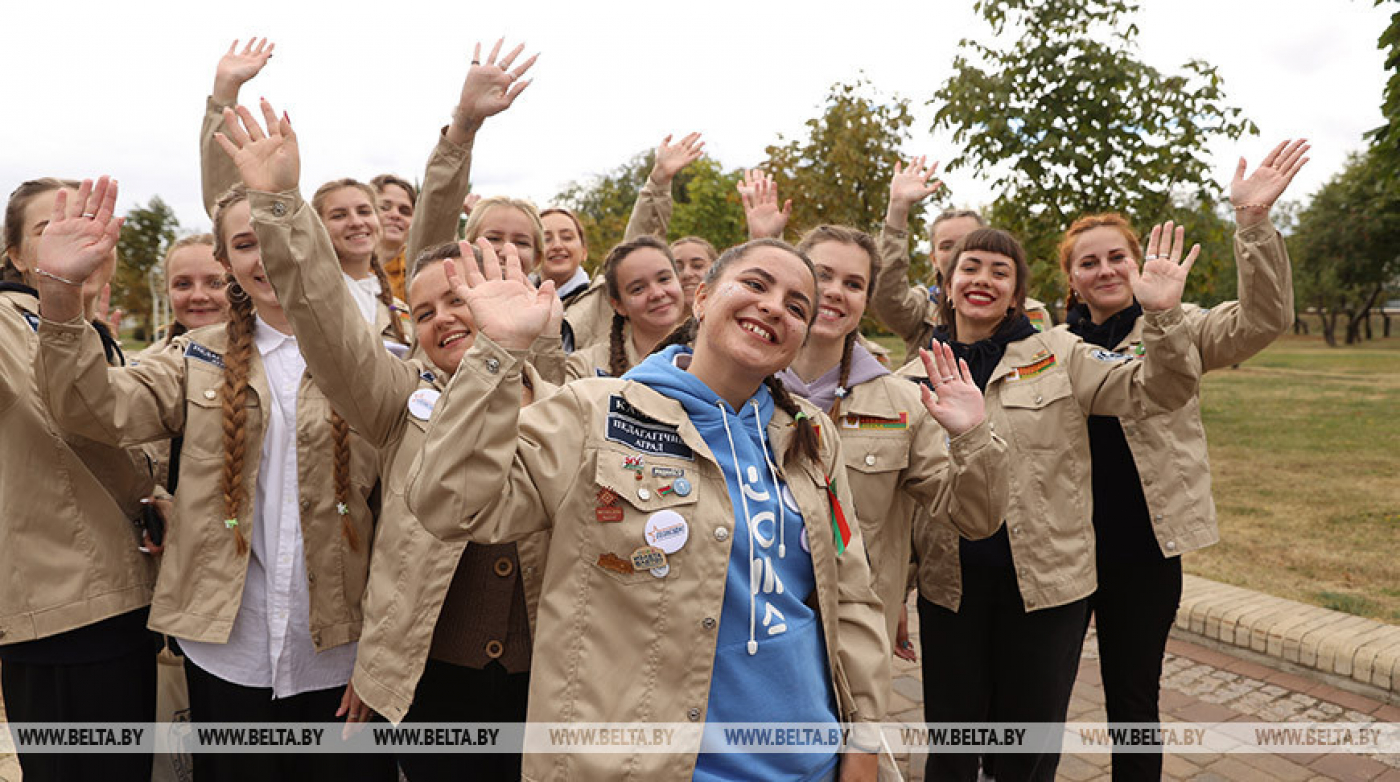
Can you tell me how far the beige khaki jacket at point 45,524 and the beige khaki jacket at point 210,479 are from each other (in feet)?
0.51

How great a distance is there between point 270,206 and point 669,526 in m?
1.25

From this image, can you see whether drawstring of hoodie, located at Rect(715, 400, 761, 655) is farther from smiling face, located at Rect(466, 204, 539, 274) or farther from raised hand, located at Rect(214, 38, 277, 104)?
raised hand, located at Rect(214, 38, 277, 104)

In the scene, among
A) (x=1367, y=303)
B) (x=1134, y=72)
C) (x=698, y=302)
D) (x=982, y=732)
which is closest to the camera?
(x=698, y=302)

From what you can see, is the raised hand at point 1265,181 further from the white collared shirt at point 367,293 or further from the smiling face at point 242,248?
the white collared shirt at point 367,293

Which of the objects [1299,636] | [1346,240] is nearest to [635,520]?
[1299,636]

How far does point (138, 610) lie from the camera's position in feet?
8.61

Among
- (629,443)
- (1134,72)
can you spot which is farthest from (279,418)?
(1134,72)

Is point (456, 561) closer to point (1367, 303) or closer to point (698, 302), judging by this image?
point (698, 302)

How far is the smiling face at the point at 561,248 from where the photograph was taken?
191 inches

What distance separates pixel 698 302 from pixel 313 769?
1.85 meters

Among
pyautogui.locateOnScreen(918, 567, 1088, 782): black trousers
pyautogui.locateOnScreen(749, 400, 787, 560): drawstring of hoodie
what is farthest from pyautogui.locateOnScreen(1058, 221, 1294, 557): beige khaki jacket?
pyautogui.locateOnScreen(749, 400, 787, 560): drawstring of hoodie

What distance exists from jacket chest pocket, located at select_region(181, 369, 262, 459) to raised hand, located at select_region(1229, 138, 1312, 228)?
136 inches

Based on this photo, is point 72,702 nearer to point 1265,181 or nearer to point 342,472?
point 342,472

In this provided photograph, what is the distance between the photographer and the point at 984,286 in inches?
127
